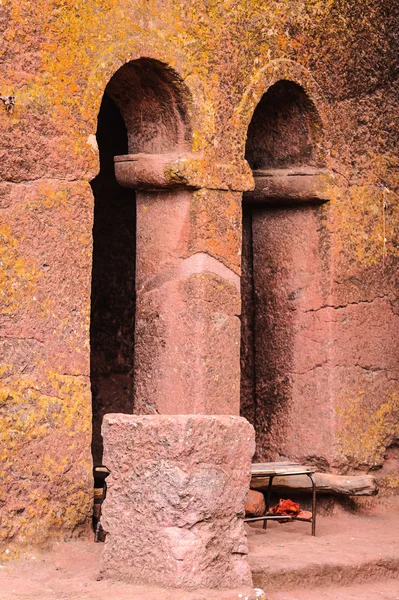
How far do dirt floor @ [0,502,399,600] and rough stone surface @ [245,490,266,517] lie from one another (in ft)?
0.29

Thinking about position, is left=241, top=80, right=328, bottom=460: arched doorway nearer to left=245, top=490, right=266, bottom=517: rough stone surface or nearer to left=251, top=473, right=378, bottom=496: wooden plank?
left=251, top=473, right=378, bottom=496: wooden plank

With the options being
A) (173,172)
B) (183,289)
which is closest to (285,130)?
(173,172)

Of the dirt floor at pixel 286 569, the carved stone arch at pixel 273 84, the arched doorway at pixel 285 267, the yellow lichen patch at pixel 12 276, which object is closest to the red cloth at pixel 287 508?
the dirt floor at pixel 286 569

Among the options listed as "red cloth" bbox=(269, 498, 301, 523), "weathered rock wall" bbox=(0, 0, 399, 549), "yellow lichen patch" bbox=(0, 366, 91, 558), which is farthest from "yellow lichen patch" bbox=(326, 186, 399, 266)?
"yellow lichen patch" bbox=(0, 366, 91, 558)

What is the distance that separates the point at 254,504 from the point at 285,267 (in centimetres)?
156

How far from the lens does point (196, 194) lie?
7.31m

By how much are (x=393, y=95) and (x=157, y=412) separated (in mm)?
2849

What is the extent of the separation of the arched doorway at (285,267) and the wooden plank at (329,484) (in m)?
0.24

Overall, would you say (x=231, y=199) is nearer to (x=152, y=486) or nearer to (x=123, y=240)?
(x=123, y=240)

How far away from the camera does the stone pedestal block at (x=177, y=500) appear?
5.58 metres

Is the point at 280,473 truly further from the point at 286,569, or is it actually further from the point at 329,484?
the point at 286,569

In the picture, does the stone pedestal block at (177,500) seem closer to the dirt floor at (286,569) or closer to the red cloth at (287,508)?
the dirt floor at (286,569)

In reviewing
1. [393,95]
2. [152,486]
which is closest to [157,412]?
[152,486]

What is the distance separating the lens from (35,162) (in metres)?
6.44
